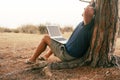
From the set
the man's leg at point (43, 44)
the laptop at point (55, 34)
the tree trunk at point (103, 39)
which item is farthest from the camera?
the laptop at point (55, 34)

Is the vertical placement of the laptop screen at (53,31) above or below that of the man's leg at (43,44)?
above

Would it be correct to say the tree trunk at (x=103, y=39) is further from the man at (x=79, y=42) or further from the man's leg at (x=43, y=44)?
the man's leg at (x=43, y=44)

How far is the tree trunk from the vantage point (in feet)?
23.2

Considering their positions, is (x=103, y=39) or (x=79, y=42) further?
(x=79, y=42)

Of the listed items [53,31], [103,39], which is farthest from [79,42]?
[53,31]

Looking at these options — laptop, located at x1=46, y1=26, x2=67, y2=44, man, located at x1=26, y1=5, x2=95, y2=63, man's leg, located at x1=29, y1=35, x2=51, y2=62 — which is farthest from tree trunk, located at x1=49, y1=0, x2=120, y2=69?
laptop, located at x1=46, y1=26, x2=67, y2=44

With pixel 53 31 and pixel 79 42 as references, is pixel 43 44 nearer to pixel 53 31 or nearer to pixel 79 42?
pixel 53 31

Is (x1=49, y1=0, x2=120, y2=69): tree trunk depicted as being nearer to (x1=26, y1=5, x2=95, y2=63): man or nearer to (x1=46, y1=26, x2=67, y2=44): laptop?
(x1=26, y1=5, x2=95, y2=63): man

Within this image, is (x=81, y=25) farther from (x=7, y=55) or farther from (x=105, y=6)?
(x=7, y=55)

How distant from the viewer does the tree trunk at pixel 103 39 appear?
7.09m

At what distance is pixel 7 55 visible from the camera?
9.83 meters

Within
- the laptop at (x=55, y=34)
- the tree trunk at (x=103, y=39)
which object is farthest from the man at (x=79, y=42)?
the laptop at (x=55, y=34)

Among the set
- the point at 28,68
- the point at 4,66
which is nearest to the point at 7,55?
the point at 4,66

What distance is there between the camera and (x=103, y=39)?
23.6 ft
